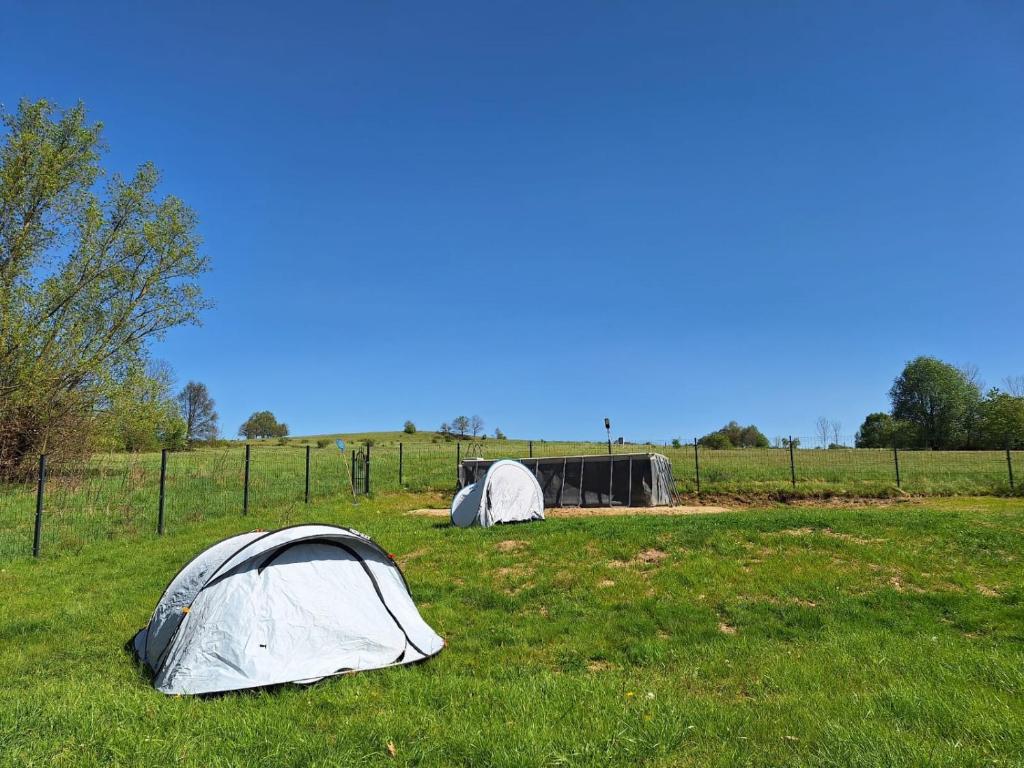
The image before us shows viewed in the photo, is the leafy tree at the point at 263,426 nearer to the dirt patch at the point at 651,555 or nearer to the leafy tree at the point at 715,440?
the leafy tree at the point at 715,440

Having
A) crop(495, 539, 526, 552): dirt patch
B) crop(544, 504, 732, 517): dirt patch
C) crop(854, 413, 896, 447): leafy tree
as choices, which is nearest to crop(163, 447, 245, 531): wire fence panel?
crop(495, 539, 526, 552): dirt patch

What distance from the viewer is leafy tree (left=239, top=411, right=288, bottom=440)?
74.6 m

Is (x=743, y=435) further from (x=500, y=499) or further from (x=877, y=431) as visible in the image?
(x=500, y=499)

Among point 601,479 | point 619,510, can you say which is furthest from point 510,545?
point 601,479

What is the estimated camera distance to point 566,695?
17.3 ft

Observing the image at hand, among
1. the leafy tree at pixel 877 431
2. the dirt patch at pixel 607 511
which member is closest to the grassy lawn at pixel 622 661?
the dirt patch at pixel 607 511

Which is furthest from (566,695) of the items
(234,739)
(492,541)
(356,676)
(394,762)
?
(492,541)

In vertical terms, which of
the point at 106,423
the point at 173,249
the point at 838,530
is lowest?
the point at 838,530

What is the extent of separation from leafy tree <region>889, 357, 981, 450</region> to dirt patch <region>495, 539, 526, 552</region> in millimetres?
81292

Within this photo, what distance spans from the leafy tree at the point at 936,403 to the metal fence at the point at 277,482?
48.3 m

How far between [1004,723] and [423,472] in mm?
26627

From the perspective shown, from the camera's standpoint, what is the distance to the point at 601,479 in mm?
23719

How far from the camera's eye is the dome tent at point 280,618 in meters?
5.91

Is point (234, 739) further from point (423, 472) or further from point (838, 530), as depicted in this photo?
point (423, 472)
